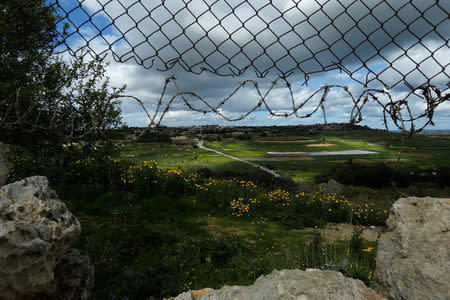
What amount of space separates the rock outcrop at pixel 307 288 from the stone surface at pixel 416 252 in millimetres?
137

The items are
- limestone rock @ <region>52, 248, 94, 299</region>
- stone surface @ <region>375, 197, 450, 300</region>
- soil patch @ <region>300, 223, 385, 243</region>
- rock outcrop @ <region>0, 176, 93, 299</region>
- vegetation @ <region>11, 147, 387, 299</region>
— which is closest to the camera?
stone surface @ <region>375, 197, 450, 300</region>

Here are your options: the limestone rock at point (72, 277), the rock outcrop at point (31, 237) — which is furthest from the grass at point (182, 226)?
the rock outcrop at point (31, 237)

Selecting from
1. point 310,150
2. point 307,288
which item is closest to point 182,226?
point 307,288

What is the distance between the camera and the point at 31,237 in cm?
198

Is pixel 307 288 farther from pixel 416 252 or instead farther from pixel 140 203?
pixel 140 203

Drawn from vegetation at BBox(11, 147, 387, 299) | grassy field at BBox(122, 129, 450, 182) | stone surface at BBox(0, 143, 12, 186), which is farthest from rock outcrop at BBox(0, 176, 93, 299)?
grassy field at BBox(122, 129, 450, 182)

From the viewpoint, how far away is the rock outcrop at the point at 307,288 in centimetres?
136

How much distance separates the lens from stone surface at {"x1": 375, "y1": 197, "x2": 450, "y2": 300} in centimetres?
120

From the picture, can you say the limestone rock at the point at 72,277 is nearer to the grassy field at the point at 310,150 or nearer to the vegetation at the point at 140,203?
the vegetation at the point at 140,203

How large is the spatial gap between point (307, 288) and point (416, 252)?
543 millimetres

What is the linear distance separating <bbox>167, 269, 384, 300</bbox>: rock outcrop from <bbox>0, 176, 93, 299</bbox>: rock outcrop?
4.71 ft

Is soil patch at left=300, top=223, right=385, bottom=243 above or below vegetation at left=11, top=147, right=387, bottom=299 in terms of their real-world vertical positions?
below

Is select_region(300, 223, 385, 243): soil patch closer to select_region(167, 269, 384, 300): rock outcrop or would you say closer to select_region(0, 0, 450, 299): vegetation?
select_region(0, 0, 450, 299): vegetation

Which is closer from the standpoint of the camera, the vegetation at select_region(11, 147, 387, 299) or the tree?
the tree
